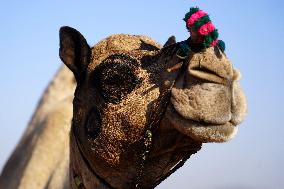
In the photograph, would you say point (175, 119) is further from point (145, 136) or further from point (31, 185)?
point (31, 185)

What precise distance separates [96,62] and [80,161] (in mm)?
729

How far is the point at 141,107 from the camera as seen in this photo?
4.61 meters

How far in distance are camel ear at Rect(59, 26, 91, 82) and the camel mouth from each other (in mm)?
1277

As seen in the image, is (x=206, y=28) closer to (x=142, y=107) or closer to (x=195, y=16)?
(x=195, y=16)

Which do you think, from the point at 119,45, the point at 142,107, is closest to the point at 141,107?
the point at 142,107

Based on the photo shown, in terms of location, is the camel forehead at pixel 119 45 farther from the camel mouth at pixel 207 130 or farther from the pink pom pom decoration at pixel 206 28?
the camel mouth at pixel 207 130

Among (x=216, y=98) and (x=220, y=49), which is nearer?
(x=216, y=98)

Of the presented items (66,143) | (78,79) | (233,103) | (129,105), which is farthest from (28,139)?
(233,103)

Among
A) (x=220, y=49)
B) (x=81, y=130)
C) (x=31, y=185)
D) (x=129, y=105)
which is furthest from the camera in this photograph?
(x=31, y=185)

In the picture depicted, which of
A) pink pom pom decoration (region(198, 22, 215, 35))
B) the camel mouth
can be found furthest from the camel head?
pink pom pom decoration (region(198, 22, 215, 35))

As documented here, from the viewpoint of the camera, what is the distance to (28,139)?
9.60 m

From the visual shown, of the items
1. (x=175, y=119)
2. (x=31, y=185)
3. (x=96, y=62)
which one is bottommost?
(x=31, y=185)

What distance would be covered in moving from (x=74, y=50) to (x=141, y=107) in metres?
0.94

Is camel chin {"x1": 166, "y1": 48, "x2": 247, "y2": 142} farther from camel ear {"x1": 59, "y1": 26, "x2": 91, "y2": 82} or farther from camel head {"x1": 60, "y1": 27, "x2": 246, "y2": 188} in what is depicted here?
camel ear {"x1": 59, "y1": 26, "x2": 91, "y2": 82}
